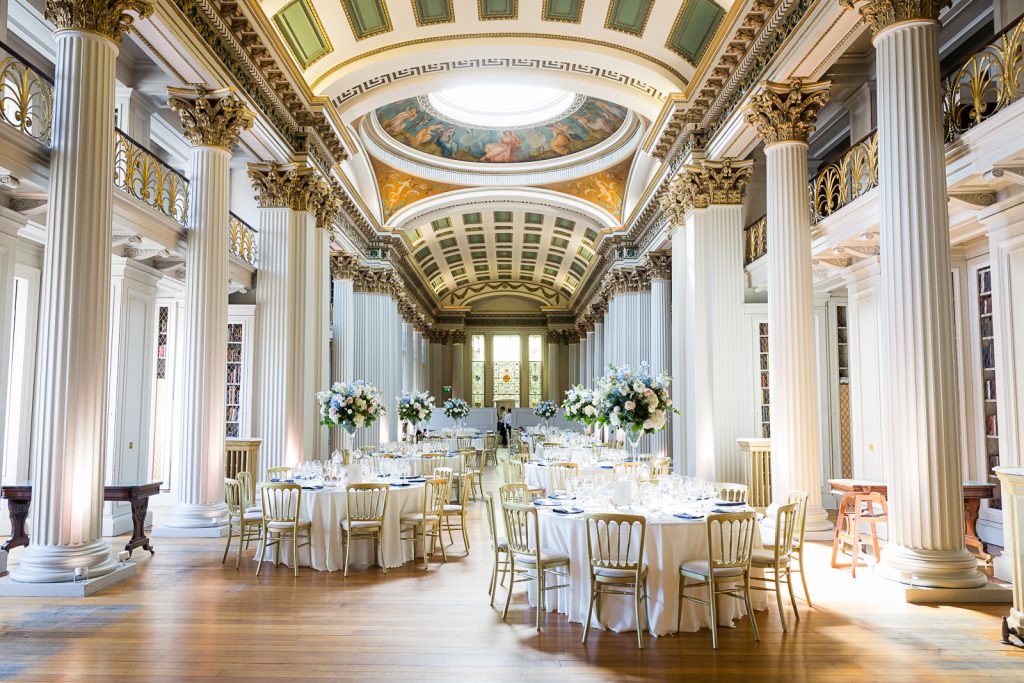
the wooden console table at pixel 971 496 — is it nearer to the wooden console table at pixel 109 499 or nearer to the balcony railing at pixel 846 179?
the balcony railing at pixel 846 179

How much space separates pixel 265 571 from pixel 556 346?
3096 centimetres

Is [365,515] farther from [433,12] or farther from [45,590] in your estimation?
[433,12]

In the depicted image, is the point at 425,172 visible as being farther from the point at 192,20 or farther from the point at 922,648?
the point at 922,648

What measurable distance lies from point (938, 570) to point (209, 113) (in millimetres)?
9038

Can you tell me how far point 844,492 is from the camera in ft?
25.5

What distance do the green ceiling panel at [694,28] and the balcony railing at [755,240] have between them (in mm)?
2791

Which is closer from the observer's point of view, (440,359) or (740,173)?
(740,173)

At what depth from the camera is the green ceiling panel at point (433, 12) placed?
37.1ft

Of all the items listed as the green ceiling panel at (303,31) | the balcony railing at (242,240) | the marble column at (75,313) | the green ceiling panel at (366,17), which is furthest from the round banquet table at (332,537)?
the green ceiling panel at (366,17)

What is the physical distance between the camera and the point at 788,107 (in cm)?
898

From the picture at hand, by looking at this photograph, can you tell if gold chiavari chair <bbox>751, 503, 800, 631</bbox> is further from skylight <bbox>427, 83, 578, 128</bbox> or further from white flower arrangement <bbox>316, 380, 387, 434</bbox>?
skylight <bbox>427, 83, 578, 128</bbox>

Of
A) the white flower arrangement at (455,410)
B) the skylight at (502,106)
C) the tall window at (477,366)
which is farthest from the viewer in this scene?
the tall window at (477,366)

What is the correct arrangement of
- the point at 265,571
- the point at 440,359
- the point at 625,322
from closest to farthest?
the point at 265,571, the point at 625,322, the point at 440,359

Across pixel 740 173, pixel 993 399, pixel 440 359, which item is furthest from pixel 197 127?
pixel 440 359
